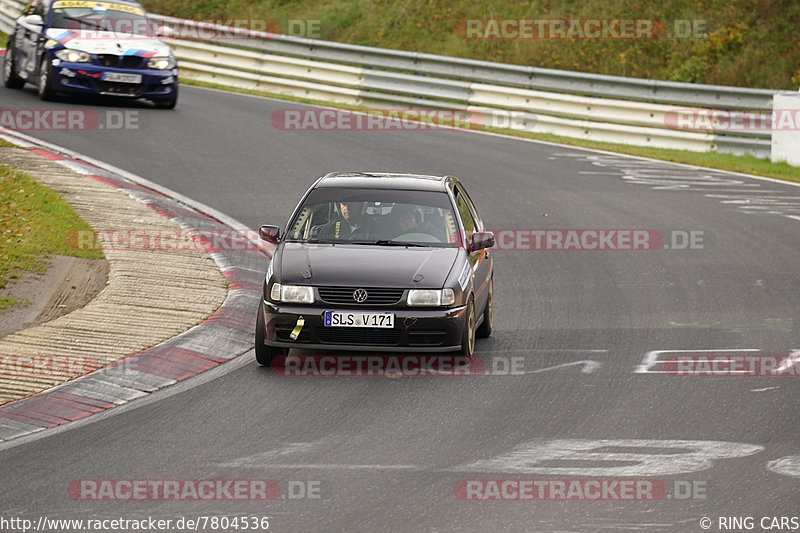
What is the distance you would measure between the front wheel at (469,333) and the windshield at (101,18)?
14.4 meters

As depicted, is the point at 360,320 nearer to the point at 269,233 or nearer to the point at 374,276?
the point at 374,276

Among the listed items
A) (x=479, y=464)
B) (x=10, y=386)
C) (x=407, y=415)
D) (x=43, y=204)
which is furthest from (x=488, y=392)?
(x=43, y=204)

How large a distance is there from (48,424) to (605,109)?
56.7ft

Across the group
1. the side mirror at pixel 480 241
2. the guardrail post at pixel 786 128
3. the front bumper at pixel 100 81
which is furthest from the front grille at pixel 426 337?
the front bumper at pixel 100 81

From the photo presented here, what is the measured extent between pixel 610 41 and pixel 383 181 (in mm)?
18478

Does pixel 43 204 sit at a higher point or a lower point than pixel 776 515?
higher

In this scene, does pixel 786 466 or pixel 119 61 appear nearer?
pixel 786 466

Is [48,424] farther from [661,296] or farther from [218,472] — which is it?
[661,296]

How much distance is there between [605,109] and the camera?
79.8ft

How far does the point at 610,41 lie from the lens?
29109mm

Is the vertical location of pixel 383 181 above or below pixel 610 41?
below

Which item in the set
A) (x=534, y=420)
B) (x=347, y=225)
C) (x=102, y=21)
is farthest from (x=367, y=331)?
(x=102, y=21)

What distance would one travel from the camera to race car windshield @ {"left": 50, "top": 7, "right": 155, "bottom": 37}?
23003mm

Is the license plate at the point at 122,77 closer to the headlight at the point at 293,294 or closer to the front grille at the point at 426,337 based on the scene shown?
the headlight at the point at 293,294
